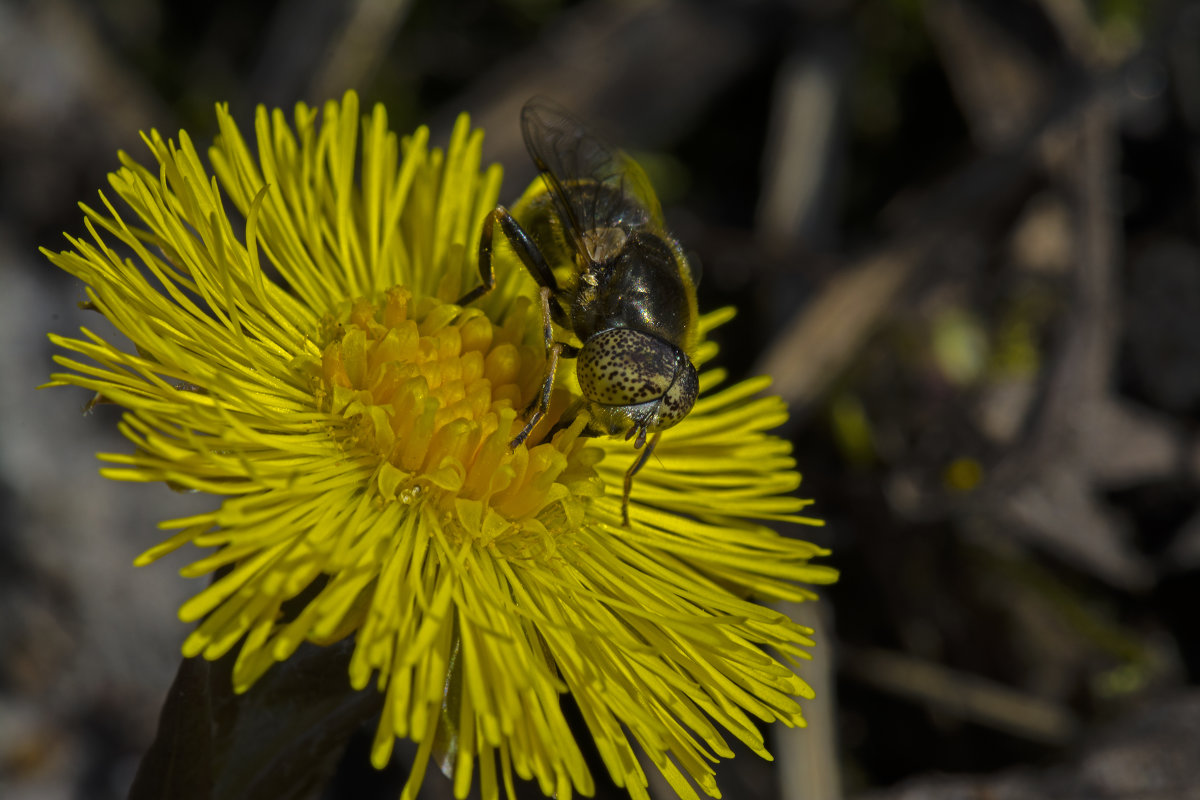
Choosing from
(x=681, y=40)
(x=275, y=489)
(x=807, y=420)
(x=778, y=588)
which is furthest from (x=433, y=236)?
(x=681, y=40)

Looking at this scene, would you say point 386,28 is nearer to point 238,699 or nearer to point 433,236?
point 433,236

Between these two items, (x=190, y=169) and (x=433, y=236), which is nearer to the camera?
(x=190, y=169)

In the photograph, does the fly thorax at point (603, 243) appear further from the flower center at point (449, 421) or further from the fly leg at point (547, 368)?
the flower center at point (449, 421)

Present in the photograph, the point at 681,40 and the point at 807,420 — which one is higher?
the point at 681,40

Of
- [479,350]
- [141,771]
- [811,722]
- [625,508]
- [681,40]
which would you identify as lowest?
[811,722]

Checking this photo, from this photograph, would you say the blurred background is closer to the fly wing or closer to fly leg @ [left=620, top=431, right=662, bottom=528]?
fly leg @ [left=620, top=431, right=662, bottom=528]

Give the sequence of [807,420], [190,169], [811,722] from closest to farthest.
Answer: [190,169]
[811,722]
[807,420]

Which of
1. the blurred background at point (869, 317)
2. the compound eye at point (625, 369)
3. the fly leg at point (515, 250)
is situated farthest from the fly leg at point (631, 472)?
the blurred background at point (869, 317)

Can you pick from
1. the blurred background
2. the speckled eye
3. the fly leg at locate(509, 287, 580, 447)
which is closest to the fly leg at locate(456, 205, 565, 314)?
the fly leg at locate(509, 287, 580, 447)
